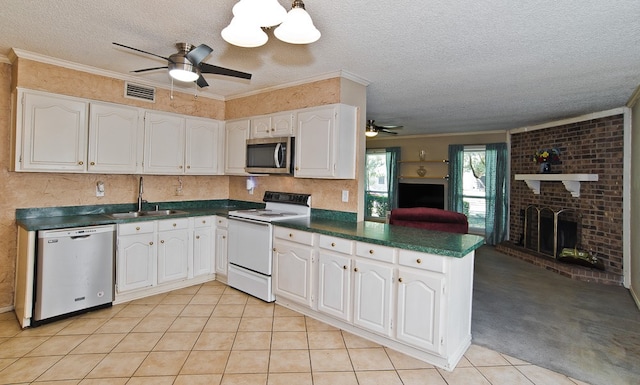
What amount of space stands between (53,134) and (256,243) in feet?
7.24

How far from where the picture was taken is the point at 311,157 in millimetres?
3488

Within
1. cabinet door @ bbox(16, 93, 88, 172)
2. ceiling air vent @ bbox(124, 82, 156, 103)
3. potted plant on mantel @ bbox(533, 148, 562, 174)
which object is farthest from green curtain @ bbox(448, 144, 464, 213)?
cabinet door @ bbox(16, 93, 88, 172)

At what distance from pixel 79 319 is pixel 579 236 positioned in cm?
661

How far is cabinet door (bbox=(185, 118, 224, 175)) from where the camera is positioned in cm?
424

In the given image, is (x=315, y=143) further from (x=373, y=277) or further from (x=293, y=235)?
(x=373, y=277)

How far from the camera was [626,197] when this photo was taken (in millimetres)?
4449

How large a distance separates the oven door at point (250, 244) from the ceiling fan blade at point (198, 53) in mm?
1657

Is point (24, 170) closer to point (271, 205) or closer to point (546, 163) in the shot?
point (271, 205)

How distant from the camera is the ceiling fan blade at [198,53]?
7.73ft

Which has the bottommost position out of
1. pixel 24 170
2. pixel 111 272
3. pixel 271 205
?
pixel 111 272

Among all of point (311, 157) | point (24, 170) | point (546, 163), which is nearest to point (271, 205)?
point (311, 157)

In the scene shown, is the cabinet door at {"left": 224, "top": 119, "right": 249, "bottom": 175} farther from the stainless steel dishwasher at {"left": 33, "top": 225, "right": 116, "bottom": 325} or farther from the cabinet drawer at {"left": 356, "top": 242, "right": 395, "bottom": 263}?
the cabinet drawer at {"left": 356, "top": 242, "right": 395, "bottom": 263}

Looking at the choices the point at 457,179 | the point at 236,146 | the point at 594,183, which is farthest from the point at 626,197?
the point at 236,146

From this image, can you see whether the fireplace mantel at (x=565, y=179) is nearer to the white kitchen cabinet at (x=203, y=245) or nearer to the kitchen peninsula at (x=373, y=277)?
the kitchen peninsula at (x=373, y=277)
